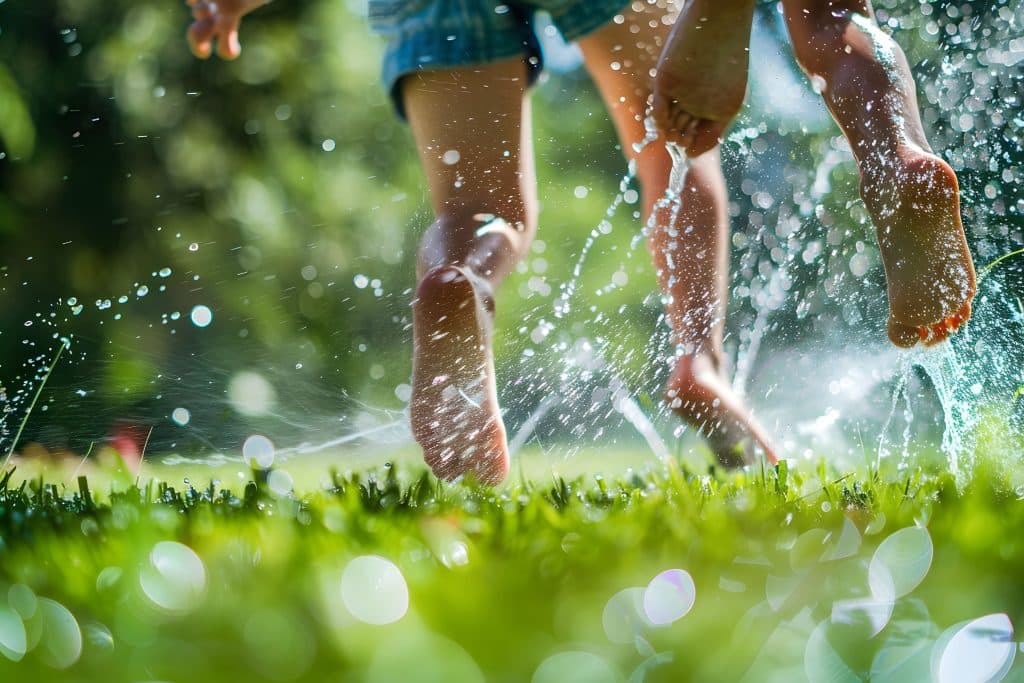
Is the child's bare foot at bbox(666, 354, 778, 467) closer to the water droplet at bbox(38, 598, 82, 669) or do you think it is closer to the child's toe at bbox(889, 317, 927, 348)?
the child's toe at bbox(889, 317, 927, 348)

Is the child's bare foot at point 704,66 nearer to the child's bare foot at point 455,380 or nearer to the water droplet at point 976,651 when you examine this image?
the child's bare foot at point 455,380

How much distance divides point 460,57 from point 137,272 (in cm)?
433

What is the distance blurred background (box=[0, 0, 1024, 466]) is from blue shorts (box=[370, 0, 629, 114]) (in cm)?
120

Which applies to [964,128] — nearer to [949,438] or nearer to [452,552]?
[949,438]

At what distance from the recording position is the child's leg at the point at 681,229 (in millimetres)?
1959

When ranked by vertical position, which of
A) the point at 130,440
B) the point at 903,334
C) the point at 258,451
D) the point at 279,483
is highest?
the point at 903,334

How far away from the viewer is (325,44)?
548cm

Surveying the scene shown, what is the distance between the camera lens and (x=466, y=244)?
1734 mm

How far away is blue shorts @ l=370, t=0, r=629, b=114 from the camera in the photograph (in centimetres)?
187

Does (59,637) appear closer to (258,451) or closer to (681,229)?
(258,451)

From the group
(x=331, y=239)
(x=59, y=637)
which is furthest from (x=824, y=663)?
(x=331, y=239)

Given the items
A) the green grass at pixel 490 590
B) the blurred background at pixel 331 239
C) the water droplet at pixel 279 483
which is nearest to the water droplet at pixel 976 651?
the green grass at pixel 490 590

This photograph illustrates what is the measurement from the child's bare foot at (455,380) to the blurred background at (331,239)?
1.24 m

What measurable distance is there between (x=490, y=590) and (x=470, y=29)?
4.87 ft
